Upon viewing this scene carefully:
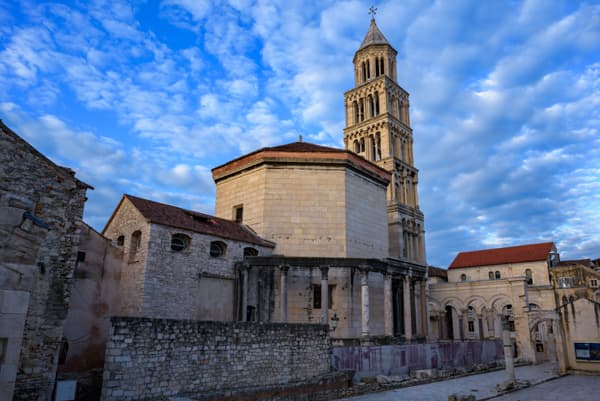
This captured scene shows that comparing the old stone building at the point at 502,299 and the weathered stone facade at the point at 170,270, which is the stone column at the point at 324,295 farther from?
the old stone building at the point at 502,299

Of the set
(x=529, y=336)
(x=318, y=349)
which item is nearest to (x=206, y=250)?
(x=318, y=349)

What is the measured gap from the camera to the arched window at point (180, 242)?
888 inches

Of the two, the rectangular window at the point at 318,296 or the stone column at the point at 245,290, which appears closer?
the stone column at the point at 245,290

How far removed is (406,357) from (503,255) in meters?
44.0

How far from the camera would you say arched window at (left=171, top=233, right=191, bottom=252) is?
22547 millimetres

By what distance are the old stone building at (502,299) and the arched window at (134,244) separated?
20.8m

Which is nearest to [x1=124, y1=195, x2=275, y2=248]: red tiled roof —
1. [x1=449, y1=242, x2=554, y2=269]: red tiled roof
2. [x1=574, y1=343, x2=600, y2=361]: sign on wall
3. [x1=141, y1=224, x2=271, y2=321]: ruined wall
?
Result: [x1=141, y1=224, x2=271, y2=321]: ruined wall

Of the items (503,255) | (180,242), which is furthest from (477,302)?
(180,242)

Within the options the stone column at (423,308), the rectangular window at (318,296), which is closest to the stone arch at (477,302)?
the stone column at (423,308)

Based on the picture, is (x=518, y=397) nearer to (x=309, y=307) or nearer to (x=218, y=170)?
(x=309, y=307)

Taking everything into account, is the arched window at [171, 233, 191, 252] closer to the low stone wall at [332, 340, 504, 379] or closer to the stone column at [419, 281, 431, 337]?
the low stone wall at [332, 340, 504, 379]

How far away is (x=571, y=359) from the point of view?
982 inches

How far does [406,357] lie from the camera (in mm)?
20719

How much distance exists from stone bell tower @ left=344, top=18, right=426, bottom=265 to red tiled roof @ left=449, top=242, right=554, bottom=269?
1341cm
